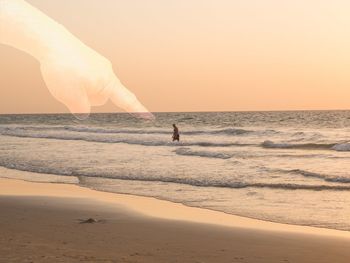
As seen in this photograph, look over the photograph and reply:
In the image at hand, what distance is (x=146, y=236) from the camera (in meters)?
9.98

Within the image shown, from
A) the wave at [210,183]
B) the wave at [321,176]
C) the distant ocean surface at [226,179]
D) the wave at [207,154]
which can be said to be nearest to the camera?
the distant ocean surface at [226,179]

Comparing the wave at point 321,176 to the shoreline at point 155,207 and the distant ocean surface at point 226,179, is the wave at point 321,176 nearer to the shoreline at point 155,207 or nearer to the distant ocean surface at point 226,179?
the distant ocean surface at point 226,179

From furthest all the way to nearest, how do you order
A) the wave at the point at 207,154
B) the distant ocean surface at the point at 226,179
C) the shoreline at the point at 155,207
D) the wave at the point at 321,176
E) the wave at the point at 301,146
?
1. the wave at the point at 301,146
2. the wave at the point at 207,154
3. the wave at the point at 321,176
4. the distant ocean surface at the point at 226,179
5. the shoreline at the point at 155,207

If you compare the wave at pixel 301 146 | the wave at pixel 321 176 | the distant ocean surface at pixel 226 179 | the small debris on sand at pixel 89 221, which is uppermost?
the wave at pixel 301 146

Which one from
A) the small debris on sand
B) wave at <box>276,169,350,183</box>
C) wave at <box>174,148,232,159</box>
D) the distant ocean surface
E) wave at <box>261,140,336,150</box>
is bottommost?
the small debris on sand

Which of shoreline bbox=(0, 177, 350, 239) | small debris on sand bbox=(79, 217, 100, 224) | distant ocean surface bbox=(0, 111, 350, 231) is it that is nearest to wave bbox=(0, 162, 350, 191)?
distant ocean surface bbox=(0, 111, 350, 231)

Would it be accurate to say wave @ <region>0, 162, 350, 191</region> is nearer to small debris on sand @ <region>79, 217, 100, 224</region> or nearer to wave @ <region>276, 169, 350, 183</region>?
wave @ <region>276, 169, 350, 183</region>

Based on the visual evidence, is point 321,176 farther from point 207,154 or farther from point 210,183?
point 207,154

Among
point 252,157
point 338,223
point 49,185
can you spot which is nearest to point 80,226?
point 338,223

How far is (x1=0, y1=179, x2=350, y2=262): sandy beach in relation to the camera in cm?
835

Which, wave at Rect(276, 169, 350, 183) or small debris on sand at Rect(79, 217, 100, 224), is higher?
wave at Rect(276, 169, 350, 183)

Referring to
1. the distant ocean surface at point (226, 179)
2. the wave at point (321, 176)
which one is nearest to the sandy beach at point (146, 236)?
the distant ocean surface at point (226, 179)

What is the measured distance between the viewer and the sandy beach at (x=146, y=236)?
835 centimetres

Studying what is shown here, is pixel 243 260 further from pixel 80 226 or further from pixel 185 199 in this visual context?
pixel 185 199
